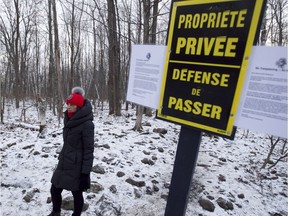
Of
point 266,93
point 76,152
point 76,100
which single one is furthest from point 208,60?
point 76,152

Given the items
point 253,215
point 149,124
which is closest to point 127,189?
point 253,215

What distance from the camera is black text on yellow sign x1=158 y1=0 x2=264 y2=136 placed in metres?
1.30

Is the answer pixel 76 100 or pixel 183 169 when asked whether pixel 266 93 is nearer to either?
pixel 183 169

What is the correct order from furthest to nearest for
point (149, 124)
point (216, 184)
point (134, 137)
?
point (149, 124) < point (134, 137) < point (216, 184)

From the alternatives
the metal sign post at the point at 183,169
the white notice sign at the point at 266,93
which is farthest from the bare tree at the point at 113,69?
the white notice sign at the point at 266,93

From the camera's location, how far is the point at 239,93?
1.32 metres

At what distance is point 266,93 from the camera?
122 cm

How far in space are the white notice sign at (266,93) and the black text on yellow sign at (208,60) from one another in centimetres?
5

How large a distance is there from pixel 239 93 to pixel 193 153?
54cm

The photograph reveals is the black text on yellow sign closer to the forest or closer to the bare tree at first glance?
the forest

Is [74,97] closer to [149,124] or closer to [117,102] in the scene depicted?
[149,124]

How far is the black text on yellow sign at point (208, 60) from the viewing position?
1297 millimetres

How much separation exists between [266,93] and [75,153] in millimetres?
2292

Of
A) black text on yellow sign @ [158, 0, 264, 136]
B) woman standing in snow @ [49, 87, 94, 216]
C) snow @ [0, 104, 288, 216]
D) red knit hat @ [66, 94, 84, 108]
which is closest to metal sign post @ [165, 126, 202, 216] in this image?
black text on yellow sign @ [158, 0, 264, 136]
